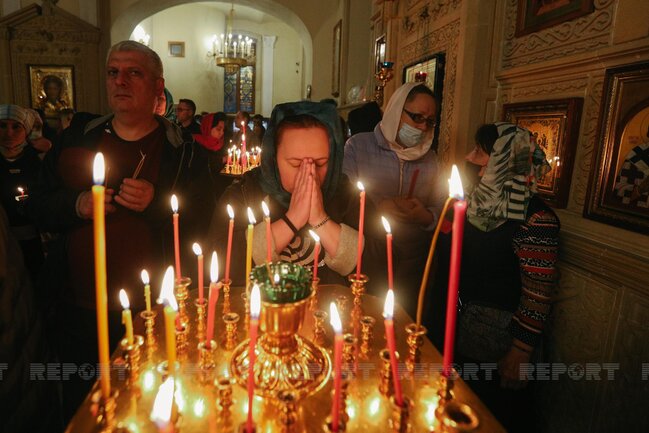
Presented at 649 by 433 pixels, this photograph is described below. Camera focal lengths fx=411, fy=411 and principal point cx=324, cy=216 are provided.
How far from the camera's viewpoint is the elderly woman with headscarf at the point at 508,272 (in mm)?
2049

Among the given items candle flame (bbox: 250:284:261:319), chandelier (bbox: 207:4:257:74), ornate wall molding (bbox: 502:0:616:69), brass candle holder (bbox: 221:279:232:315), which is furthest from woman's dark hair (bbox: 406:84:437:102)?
chandelier (bbox: 207:4:257:74)

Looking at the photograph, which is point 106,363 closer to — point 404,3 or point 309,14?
point 404,3

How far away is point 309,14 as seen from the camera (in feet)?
33.0

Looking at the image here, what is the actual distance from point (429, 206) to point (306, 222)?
144 centimetres

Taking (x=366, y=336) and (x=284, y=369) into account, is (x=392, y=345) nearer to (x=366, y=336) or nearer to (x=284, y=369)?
(x=284, y=369)

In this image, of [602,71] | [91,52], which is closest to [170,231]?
[602,71]

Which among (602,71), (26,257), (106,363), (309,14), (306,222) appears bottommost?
(26,257)

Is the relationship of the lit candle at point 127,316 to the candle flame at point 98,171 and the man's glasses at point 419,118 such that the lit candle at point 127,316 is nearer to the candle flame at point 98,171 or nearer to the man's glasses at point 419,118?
the candle flame at point 98,171

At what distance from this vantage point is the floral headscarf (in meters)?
2.16

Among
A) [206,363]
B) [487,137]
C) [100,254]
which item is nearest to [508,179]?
[487,137]

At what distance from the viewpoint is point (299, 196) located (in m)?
1.62

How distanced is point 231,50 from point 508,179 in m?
17.1

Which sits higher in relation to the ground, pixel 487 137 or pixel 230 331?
pixel 487 137

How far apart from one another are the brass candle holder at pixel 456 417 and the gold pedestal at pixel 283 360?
0.28 meters
